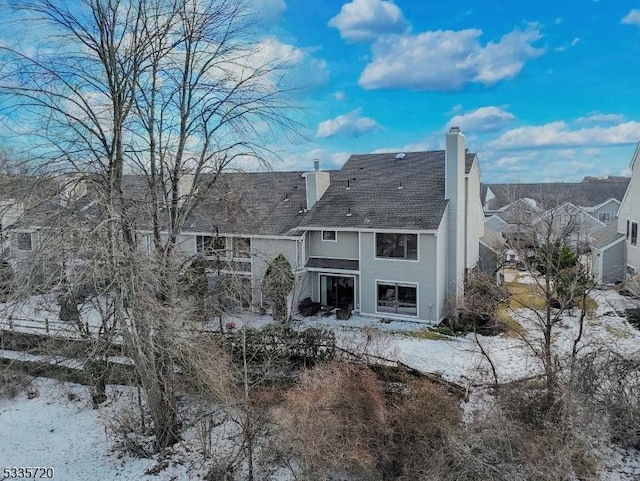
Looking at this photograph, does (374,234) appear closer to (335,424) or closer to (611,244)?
(335,424)

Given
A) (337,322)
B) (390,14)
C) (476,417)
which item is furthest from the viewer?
(337,322)

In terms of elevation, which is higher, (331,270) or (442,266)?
(442,266)

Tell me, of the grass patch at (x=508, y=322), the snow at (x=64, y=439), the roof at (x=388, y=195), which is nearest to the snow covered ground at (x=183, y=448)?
the snow at (x=64, y=439)

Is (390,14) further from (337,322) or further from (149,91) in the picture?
(337,322)

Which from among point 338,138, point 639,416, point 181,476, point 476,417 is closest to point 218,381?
point 181,476

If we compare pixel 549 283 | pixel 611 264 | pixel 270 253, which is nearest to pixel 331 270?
pixel 270 253

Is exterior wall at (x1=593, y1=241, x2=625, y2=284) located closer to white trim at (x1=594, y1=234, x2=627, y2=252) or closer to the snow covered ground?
white trim at (x1=594, y1=234, x2=627, y2=252)

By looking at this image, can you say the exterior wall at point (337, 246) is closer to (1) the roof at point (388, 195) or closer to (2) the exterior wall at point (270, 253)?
(1) the roof at point (388, 195)

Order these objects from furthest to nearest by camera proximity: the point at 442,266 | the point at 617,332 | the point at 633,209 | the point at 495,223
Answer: the point at 495,223 → the point at 633,209 → the point at 442,266 → the point at 617,332
